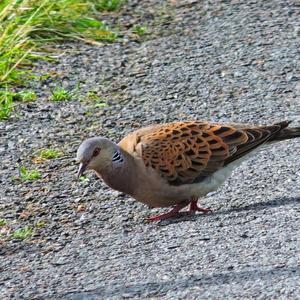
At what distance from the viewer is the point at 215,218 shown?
6.82 meters

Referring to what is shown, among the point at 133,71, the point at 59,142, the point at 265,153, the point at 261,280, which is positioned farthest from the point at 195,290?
the point at 133,71

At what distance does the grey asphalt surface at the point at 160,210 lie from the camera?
19.5 feet

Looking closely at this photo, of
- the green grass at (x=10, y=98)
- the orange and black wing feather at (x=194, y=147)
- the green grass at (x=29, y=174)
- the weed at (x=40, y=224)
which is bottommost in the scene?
the green grass at (x=29, y=174)

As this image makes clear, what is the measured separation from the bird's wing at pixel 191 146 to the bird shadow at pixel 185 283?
57.4 inches

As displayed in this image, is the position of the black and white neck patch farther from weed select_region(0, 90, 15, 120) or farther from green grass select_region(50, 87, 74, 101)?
green grass select_region(50, 87, 74, 101)

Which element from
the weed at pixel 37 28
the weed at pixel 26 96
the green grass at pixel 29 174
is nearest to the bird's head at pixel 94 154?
the green grass at pixel 29 174

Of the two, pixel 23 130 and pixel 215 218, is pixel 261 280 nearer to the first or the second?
pixel 215 218

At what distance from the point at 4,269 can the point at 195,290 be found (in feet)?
4.48

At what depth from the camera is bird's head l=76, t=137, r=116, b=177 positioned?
23.4ft

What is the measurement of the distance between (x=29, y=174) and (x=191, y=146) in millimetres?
1377

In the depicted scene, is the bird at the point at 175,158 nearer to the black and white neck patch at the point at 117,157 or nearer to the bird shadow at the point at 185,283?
the black and white neck patch at the point at 117,157

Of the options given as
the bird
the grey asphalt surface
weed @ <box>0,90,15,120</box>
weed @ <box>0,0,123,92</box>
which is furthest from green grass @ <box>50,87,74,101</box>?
the bird

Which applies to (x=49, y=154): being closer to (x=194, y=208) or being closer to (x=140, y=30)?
(x=194, y=208)

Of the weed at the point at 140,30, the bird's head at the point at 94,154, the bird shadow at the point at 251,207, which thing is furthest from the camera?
the weed at the point at 140,30
